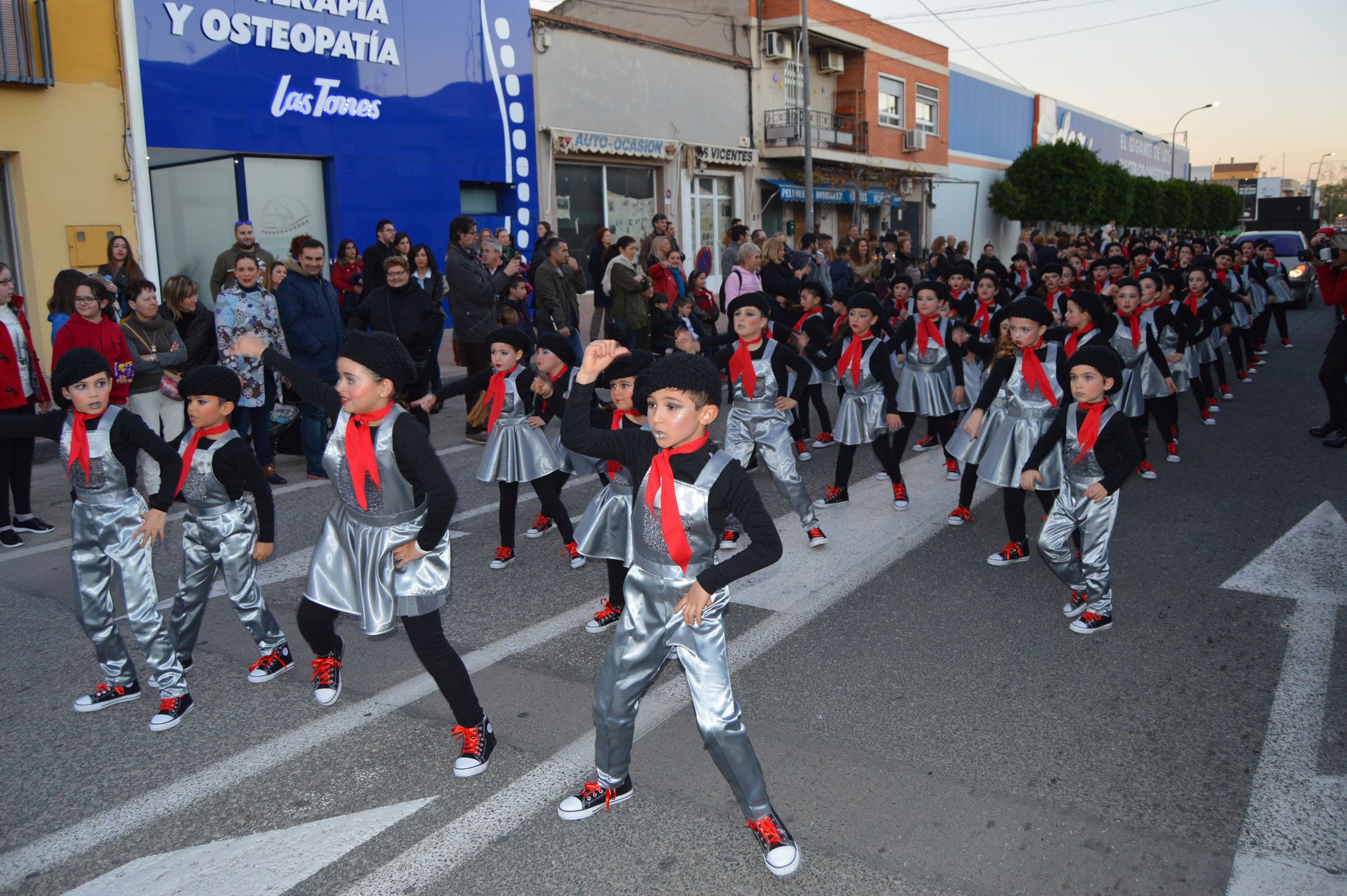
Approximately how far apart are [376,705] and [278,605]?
1677 mm

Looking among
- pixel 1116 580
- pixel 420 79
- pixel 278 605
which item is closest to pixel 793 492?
pixel 1116 580

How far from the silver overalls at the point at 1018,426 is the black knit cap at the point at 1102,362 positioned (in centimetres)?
97

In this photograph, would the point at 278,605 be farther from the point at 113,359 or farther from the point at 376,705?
the point at 113,359

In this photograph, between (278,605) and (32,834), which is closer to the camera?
(32,834)

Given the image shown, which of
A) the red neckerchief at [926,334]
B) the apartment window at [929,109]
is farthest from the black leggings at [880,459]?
the apartment window at [929,109]

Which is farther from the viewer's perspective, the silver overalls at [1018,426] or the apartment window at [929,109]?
the apartment window at [929,109]

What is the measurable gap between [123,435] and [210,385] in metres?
0.45

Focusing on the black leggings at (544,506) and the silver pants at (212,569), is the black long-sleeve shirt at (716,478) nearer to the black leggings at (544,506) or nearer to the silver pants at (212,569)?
the silver pants at (212,569)

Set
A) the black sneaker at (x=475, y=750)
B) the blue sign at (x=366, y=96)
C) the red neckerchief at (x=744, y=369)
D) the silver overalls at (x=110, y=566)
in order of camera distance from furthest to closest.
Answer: the blue sign at (x=366, y=96), the red neckerchief at (x=744, y=369), the silver overalls at (x=110, y=566), the black sneaker at (x=475, y=750)

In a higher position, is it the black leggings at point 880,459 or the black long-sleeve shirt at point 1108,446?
the black long-sleeve shirt at point 1108,446

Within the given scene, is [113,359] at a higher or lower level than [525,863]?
higher

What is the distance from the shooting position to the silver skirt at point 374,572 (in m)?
3.82

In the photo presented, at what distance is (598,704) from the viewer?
11.0ft

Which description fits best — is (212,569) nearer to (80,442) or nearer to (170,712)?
(170,712)
